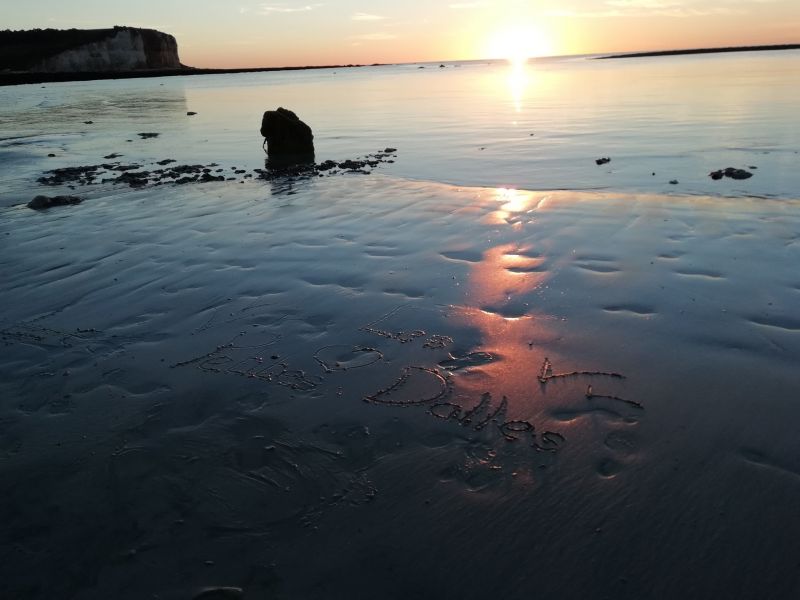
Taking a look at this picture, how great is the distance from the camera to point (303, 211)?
1140 centimetres

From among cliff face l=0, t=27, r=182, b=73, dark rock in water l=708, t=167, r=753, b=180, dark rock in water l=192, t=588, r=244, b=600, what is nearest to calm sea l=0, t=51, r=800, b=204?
dark rock in water l=708, t=167, r=753, b=180

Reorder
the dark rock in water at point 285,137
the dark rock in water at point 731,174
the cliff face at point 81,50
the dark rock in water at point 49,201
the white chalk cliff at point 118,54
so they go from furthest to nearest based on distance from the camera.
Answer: the white chalk cliff at point 118,54 < the cliff face at point 81,50 < the dark rock in water at point 285,137 < the dark rock in water at point 49,201 < the dark rock in water at point 731,174

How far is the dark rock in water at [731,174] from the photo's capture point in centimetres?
1176

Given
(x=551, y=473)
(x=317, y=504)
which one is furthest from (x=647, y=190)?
(x=317, y=504)

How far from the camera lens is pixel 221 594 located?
296 cm

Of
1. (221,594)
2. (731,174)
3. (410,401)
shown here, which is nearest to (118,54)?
(731,174)

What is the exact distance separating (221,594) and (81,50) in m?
166

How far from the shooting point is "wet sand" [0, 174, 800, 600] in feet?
10.3

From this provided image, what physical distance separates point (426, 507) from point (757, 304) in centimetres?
471

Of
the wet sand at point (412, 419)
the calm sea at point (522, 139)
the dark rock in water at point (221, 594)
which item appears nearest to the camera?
the dark rock in water at point (221, 594)

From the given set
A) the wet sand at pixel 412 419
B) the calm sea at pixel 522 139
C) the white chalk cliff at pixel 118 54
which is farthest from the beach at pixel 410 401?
the white chalk cliff at pixel 118 54

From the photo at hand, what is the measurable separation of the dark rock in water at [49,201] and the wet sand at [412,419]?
502cm

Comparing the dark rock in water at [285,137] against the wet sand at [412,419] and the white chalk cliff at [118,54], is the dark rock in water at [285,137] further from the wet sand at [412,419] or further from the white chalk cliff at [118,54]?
the white chalk cliff at [118,54]

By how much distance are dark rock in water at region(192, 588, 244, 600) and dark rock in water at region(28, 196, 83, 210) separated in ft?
41.0
